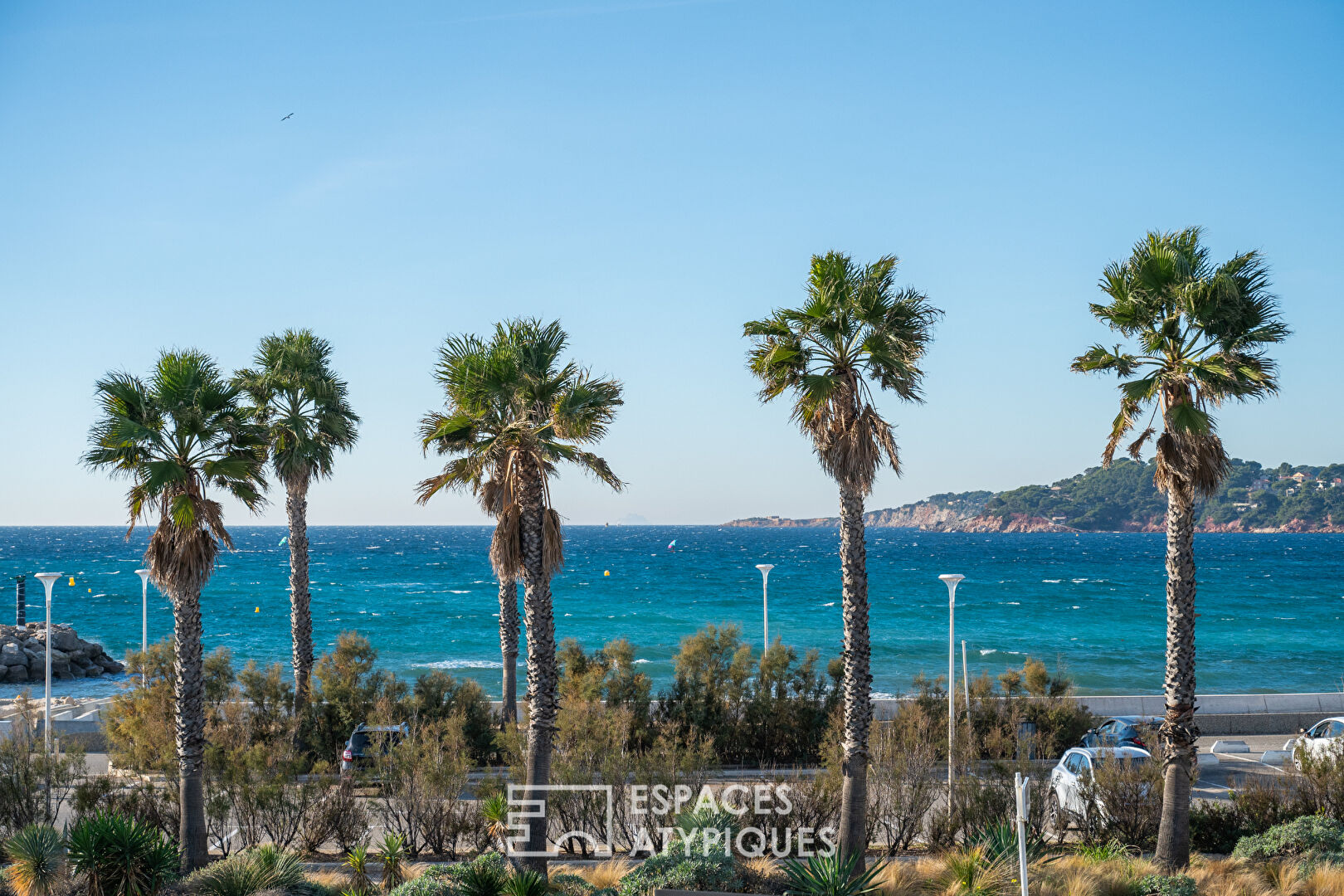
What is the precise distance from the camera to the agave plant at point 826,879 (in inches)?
469

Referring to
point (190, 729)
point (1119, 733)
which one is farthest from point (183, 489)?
point (1119, 733)

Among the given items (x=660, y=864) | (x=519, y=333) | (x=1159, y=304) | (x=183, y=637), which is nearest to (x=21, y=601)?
Answer: (x=183, y=637)

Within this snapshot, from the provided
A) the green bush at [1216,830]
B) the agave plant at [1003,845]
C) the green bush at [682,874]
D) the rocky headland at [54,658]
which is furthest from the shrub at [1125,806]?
the rocky headland at [54,658]

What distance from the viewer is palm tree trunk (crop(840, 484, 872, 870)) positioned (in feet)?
45.8

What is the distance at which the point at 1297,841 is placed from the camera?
13992 mm

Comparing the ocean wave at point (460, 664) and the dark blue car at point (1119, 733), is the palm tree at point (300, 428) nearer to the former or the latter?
the dark blue car at point (1119, 733)

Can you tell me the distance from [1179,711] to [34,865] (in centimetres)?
1575

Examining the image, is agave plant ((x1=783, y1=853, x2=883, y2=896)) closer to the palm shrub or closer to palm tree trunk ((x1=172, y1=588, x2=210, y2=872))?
the palm shrub

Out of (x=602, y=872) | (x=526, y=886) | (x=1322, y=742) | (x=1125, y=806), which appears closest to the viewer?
(x=526, y=886)

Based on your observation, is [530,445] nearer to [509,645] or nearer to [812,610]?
[509,645]

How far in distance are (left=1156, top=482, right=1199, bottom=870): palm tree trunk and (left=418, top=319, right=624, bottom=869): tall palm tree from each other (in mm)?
8340

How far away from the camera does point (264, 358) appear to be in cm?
2225

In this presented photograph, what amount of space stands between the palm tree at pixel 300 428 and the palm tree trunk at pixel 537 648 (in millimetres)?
9457

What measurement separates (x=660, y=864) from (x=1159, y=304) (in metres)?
10.8
